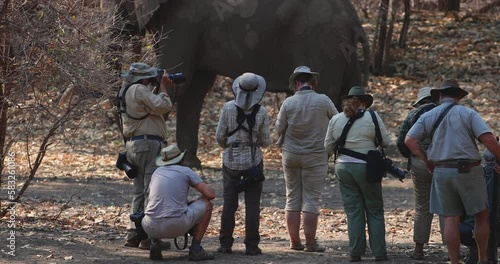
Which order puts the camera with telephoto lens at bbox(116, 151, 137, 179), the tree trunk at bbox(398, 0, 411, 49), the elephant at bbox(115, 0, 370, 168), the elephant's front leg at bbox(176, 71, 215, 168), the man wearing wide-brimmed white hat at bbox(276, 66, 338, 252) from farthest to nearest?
1. the tree trunk at bbox(398, 0, 411, 49)
2. the elephant's front leg at bbox(176, 71, 215, 168)
3. the elephant at bbox(115, 0, 370, 168)
4. the man wearing wide-brimmed white hat at bbox(276, 66, 338, 252)
5. the camera with telephoto lens at bbox(116, 151, 137, 179)

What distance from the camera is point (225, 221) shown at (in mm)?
11297

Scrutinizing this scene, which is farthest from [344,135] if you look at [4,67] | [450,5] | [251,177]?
[450,5]

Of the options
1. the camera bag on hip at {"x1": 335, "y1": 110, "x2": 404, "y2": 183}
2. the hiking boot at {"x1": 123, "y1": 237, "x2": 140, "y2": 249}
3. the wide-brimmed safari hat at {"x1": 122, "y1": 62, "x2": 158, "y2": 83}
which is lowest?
the hiking boot at {"x1": 123, "y1": 237, "x2": 140, "y2": 249}

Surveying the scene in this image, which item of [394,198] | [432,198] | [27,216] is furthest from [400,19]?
[432,198]

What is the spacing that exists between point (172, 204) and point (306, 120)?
1.75m

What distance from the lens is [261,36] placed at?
17719mm

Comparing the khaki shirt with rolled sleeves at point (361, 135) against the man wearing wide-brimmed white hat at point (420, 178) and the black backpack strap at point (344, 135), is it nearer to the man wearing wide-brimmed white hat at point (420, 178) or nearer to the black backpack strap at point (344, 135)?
the black backpack strap at point (344, 135)

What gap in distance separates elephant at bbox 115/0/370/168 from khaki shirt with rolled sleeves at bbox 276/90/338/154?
601 centimetres

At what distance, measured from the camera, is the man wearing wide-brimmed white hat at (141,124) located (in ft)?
36.8

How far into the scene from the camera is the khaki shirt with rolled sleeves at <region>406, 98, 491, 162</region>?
9914mm

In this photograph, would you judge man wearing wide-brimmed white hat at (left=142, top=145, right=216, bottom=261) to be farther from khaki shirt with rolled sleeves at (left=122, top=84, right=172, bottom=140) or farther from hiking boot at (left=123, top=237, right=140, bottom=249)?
hiking boot at (left=123, top=237, right=140, bottom=249)

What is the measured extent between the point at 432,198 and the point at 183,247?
246 centimetres

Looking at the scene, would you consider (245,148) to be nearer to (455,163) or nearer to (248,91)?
(248,91)

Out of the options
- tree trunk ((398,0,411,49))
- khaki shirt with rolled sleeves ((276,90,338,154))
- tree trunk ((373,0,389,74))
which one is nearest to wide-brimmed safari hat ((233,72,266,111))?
khaki shirt with rolled sleeves ((276,90,338,154))
